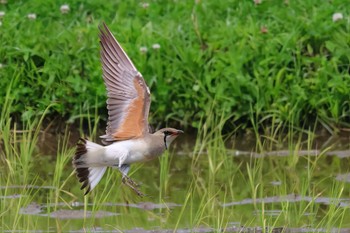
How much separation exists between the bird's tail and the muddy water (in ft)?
0.30

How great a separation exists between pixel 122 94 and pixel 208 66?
7.92 ft

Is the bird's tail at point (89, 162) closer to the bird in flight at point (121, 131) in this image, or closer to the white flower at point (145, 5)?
the bird in flight at point (121, 131)

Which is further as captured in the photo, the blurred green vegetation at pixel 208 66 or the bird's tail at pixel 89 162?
the blurred green vegetation at pixel 208 66

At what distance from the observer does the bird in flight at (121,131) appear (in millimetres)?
6754

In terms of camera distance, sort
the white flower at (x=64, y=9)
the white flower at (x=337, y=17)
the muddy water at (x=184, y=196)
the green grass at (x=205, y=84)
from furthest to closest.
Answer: the white flower at (x=64, y=9) < the white flower at (x=337, y=17) < the green grass at (x=205, y=84) < the muddy water at (x=184, y=196)

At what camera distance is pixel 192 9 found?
1023cm

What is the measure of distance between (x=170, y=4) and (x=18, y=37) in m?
1.51

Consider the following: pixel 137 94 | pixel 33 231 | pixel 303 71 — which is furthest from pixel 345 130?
pixel 33 231

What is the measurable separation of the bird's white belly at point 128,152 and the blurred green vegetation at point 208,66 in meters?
1.81

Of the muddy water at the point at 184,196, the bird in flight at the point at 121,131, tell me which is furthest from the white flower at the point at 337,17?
the bird in flight at the point at 121,131

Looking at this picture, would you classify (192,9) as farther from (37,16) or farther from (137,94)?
(137,94)

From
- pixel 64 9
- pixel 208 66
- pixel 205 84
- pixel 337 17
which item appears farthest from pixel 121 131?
pixel 64 9

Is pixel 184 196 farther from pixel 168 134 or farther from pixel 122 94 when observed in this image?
pixel 122 94

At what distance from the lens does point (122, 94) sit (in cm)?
696
